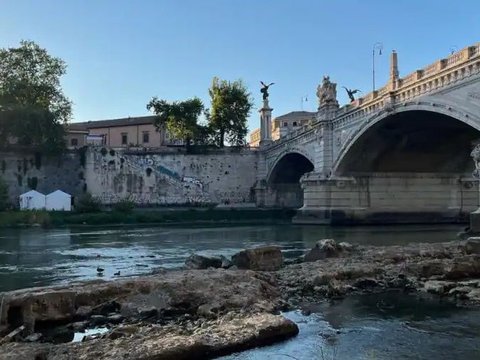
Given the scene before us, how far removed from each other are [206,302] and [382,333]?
3343 millimetres

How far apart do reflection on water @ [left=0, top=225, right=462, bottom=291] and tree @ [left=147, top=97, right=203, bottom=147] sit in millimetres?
27201

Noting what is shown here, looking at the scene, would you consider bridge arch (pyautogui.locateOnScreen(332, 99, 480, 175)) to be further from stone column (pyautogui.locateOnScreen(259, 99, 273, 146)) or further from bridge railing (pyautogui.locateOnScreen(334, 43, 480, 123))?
stone column (pyautogui.locateOnScreen(259, 99, 273, 146))

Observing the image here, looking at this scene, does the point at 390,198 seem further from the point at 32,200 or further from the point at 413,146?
the point at 32,200

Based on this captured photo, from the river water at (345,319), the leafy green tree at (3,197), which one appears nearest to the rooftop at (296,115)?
the leafy green tree at (3,197)

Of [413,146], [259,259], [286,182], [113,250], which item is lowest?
[113,250]

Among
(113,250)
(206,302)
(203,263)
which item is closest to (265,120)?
(113,250)

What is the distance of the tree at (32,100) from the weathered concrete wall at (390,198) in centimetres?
2615

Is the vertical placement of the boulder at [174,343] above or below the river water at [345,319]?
above

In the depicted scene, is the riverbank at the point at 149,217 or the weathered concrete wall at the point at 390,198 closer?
the weathered concrete wall at the point at 390,198

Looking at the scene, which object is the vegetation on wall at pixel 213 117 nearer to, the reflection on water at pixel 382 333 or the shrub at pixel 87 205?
the shrub at pixel 87 205

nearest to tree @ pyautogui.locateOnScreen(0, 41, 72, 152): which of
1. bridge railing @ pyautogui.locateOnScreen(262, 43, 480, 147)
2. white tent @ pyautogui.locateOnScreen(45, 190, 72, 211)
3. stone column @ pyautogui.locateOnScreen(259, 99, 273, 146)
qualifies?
white tent @ pyautogui.locateOnScreen(45, 190, 72, 211)

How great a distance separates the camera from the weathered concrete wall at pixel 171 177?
182ft

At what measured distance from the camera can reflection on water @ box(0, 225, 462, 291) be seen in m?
17.2

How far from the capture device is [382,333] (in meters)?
9.63
